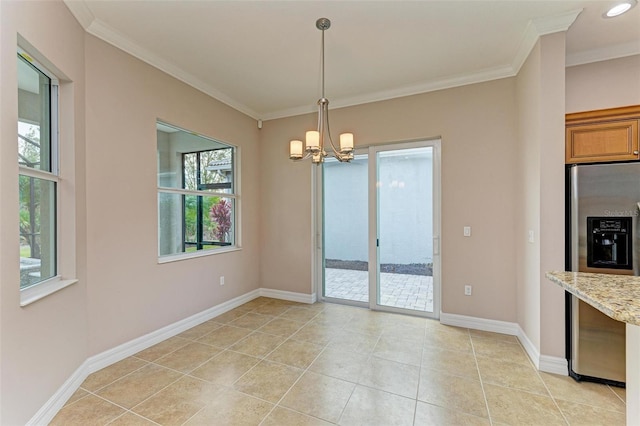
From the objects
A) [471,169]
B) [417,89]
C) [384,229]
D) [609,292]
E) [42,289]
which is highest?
[417,89]

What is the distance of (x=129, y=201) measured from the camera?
2.71 metres

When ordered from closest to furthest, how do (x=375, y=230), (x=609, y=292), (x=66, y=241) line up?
1. (x=609, y=292)
2. (x=66, y=241)
3. (x=375, y=230)

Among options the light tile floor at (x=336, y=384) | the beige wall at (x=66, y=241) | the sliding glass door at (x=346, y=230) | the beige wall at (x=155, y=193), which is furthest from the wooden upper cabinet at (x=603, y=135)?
the beige wall at (x=66, y=241)

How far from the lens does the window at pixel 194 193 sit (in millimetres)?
3201

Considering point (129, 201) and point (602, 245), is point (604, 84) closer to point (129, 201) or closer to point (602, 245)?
point (602, 245)

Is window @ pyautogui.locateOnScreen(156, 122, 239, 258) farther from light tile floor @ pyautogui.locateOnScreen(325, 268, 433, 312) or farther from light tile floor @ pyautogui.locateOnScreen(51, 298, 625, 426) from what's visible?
light tile floor @ pyautogui.locateOnScreen(325, 268, 433, 312)

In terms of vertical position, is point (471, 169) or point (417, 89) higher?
point (417, 89)

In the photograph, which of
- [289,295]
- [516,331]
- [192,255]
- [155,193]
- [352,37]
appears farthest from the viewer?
[289,295]

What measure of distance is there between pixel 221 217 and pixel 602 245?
4031 mm

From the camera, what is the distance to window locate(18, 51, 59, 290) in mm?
1871

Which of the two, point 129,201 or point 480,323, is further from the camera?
point 480,323

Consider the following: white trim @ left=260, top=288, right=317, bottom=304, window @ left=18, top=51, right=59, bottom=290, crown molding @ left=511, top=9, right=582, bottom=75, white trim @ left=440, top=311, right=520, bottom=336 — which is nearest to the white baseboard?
white trim @ left=440, top=311, right=520, bottom=336

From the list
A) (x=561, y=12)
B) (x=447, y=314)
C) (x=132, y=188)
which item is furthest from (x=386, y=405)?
(x=561, y=12)

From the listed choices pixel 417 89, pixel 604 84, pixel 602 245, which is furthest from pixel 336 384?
pixel 604 84
